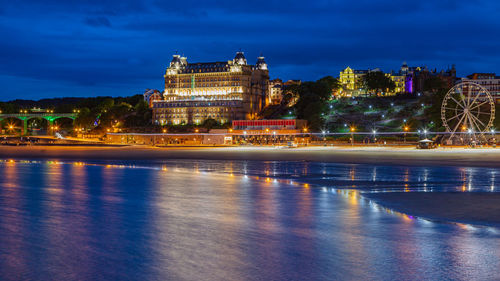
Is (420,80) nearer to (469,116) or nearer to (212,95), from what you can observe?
(212,95)

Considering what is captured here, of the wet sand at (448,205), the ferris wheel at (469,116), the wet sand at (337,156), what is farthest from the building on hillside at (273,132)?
the wet sand at (448,205)

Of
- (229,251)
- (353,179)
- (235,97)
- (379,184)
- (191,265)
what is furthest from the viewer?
(235,97)

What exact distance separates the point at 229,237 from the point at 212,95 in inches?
7002

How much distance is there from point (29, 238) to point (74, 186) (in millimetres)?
13697

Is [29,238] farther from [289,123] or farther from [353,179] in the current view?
[289,123]

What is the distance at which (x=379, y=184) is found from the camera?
27.3 metres

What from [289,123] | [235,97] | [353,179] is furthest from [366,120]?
[353,179]

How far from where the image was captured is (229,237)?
14.1 metres

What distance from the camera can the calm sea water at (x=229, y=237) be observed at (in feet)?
35.4

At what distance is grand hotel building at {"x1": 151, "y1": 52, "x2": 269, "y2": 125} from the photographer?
17838 centimetres

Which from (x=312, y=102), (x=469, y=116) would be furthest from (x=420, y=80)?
(x=469, y=116)

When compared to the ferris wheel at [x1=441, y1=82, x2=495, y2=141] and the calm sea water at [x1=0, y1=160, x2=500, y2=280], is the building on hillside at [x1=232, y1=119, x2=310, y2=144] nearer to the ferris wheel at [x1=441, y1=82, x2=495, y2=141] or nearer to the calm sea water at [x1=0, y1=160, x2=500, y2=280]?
the ferris wheel at [x1=441, y1=82, x2=495, y2=141]

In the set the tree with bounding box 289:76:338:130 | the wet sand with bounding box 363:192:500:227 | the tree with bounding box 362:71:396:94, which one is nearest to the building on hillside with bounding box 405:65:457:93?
the tree with bounding box 362:71:396:94

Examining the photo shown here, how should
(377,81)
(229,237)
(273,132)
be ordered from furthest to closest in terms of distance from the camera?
1. (377,81)
2. (273,132)
3. (229,237)
